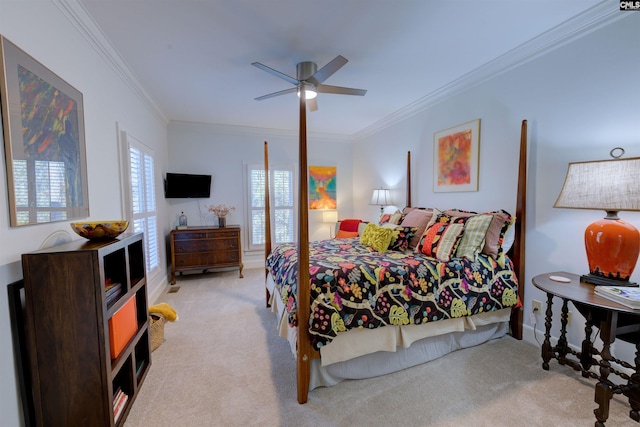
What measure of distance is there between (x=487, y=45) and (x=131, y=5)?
8.87 ft

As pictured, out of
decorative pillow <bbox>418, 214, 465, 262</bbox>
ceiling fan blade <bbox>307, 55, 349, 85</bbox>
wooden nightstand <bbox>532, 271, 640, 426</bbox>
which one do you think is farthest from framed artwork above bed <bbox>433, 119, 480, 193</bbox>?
ceiling fan blade <bbox>307, 55, 349, 85</bbox>

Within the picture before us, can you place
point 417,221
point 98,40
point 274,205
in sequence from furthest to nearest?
point 274,205 < point 417,221 < point 98,40

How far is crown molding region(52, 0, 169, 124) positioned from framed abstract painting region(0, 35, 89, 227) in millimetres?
478

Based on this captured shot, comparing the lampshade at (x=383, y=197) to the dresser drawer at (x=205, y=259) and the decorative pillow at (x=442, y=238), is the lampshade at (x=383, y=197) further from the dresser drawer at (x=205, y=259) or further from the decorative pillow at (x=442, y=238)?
the dresser drawer at (x=205, y=259)

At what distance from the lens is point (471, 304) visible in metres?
2.10

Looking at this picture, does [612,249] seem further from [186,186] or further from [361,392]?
[186,186]

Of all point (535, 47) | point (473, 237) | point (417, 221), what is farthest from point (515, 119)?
point (417, 221)

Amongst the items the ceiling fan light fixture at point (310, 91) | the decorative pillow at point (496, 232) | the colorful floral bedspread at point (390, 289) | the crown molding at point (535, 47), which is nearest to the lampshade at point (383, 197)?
the crown molding at point (535, 47)

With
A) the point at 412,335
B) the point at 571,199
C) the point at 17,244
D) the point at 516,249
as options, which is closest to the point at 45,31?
the point at 17,244

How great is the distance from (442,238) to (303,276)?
1.39 meters

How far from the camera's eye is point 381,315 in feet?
6.00

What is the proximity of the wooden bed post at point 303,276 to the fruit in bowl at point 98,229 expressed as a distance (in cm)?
114

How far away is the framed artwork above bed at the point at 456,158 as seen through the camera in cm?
280

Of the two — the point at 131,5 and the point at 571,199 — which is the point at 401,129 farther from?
the point at 131,5
